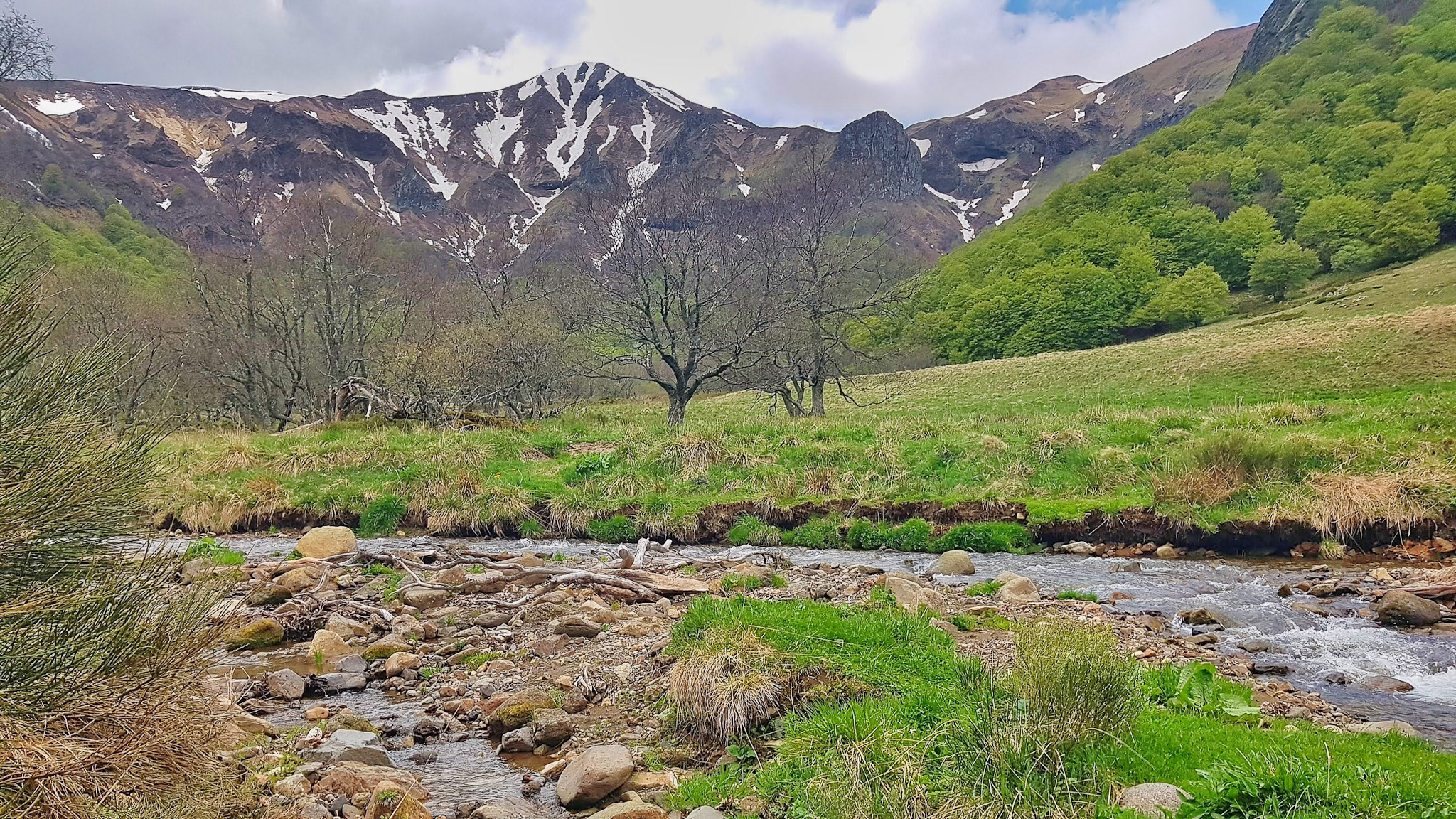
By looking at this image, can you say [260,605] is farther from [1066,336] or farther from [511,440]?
[1066,336]

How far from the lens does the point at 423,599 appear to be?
1116 cm

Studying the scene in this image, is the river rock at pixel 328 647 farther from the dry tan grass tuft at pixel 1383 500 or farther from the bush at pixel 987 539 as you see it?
the dry tan grass tuft at pixel 1383 500

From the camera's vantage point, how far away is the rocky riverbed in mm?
5820

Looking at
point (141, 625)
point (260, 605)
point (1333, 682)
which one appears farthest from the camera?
point (260, 605)

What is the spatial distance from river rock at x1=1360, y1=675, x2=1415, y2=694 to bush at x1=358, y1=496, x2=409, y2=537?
1843cm

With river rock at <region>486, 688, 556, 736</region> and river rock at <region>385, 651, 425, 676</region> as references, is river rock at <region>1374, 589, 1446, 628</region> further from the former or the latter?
river rock at <region>385, 651, 425, 676</region>

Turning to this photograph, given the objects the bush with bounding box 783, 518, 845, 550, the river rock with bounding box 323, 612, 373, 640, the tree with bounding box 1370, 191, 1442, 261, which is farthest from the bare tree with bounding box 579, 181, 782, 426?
the tree with bounding box 1370, 191, 1442, 261

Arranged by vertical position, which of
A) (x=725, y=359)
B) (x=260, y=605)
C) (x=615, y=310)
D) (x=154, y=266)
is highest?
(x=154, y=266)

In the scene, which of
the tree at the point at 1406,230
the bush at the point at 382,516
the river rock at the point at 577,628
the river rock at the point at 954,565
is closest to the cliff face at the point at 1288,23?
the tree at the point at 1406,230

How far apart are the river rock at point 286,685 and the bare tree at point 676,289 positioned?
20.7 metres

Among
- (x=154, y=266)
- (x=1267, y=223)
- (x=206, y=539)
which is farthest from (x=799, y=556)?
(x=154, y=266)

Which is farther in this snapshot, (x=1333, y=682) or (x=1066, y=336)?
(x=1066, y=336)

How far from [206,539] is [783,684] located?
1415cm

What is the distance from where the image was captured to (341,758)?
5863 millimetres
